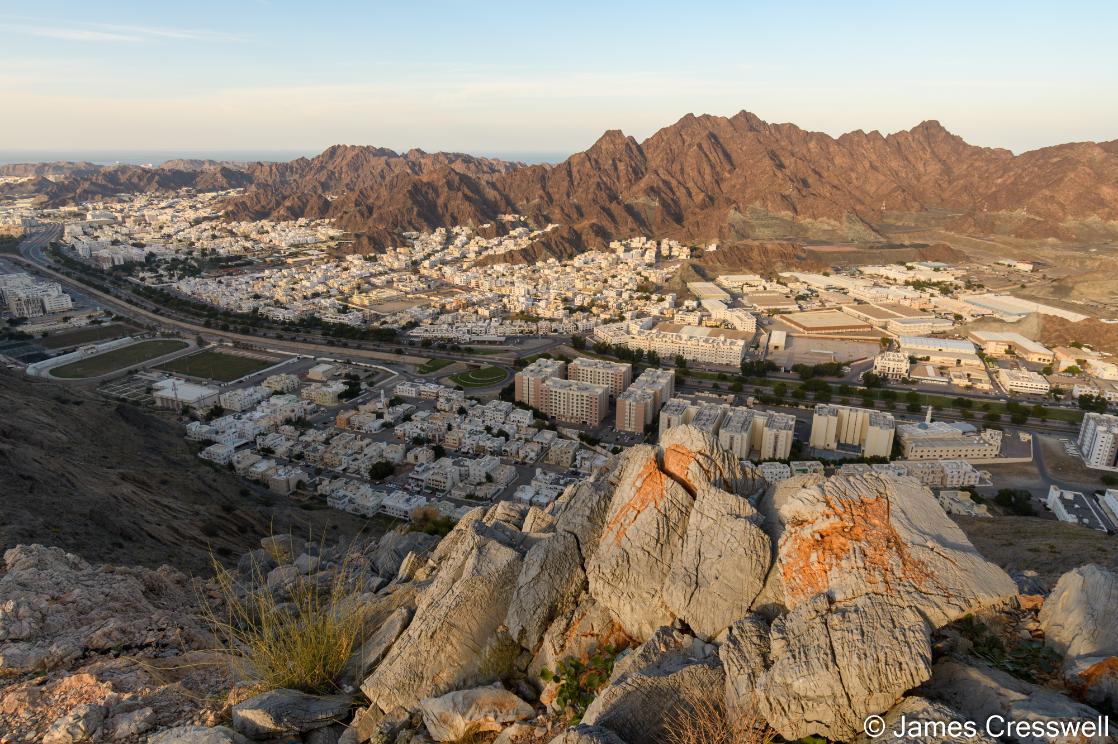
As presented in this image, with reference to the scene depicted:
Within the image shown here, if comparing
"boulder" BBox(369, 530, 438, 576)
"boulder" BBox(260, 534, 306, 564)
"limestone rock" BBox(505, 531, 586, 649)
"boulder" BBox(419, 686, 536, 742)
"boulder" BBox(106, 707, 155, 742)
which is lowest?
"boulder" BBox(260, 534, 306, 564)

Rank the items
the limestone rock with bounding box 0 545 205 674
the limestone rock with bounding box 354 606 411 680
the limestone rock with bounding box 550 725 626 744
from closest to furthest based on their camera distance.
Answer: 1. the limestone rock with bounding box 550 725 626 744
2. the limestone rock with bounding box 354 606 411 680
3. the limestone rock with bounding box 0 545 205 674

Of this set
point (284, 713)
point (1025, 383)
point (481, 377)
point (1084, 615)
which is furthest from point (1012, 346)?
point (284, 713)

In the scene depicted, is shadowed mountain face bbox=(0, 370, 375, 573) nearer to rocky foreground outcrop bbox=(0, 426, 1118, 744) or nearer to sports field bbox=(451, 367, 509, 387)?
rocky foreground outcrop bbox=(0, 426, 1118, 744)

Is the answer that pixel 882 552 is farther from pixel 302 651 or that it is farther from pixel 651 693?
pixel 302 651

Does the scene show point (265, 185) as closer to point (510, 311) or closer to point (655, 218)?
point (655, 218)

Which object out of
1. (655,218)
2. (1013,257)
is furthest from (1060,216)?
(655,218)

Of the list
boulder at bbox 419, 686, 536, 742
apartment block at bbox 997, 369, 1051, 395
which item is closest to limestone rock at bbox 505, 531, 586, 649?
boulder at bbox 419, 686, 536, 742
